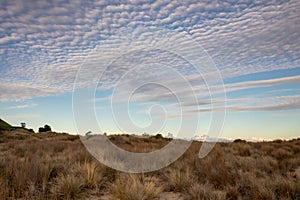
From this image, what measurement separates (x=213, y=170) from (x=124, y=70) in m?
5.68

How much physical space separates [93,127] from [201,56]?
5.13 metres

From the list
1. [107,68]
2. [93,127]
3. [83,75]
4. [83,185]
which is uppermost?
[107,68]

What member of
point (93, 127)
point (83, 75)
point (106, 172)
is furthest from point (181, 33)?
point (106, 172)

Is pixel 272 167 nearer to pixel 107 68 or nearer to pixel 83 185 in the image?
pixel 83 185

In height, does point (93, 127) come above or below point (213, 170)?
above

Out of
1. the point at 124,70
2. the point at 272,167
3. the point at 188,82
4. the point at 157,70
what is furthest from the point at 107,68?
the point at 272,167

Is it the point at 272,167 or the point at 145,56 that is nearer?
the point at 272,167

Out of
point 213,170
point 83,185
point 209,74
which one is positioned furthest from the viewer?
point 209,74

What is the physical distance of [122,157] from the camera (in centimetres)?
1038

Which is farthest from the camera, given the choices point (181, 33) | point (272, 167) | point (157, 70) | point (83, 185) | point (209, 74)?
point (181, 33)

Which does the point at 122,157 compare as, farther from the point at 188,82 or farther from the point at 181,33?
the point at 181,33

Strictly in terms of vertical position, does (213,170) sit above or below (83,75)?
below

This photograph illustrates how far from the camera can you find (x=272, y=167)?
8289 millimetres

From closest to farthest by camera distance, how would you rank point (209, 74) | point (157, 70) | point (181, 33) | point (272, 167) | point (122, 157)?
1. point (272, 167)
2. point (209, 74)
3. point (122, 157)
4. point (157, 70)
5. point (181, 33)
